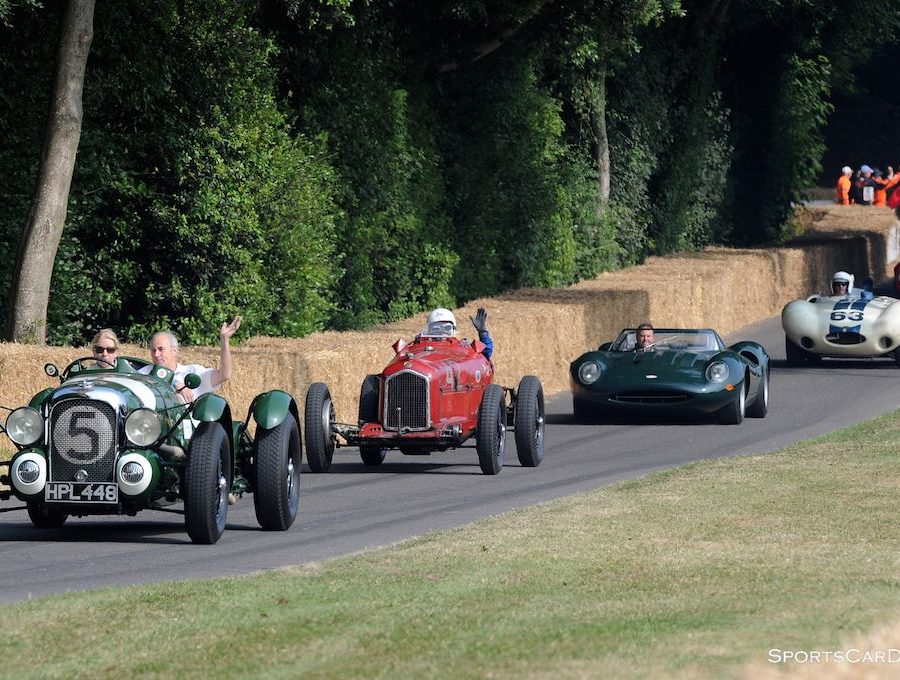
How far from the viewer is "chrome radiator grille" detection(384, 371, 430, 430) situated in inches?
621

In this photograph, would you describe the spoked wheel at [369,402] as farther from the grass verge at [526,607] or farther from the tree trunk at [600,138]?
the tree trunk at [600,138]

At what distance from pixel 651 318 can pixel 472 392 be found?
13267mm

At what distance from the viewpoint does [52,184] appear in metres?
17.3

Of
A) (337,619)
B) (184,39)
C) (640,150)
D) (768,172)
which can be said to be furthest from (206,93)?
(768,172)

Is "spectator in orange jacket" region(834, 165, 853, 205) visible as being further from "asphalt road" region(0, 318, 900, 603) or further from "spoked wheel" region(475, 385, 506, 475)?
"spoked wheel" region(475, 385, 506, 475)

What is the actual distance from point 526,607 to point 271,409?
396 centimetres

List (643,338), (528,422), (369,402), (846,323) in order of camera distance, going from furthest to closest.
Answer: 1. (846,323)
2. (643,338)
3. (528,422)
4. (369,402)

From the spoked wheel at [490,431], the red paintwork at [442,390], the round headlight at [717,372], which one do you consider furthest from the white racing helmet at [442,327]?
the round headlight at [717,372]

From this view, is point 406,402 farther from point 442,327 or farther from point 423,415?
point 442,327

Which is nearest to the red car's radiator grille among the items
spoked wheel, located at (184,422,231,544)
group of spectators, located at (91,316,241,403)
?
group of spectators, located at (91,316,241,403)

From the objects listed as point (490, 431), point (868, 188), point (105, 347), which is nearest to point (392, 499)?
point (490, 431)

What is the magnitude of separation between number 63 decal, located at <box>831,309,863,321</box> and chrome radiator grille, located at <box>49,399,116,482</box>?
55.5ft

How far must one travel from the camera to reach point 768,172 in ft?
142

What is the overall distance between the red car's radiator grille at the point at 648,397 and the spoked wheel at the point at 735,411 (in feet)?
1.88
